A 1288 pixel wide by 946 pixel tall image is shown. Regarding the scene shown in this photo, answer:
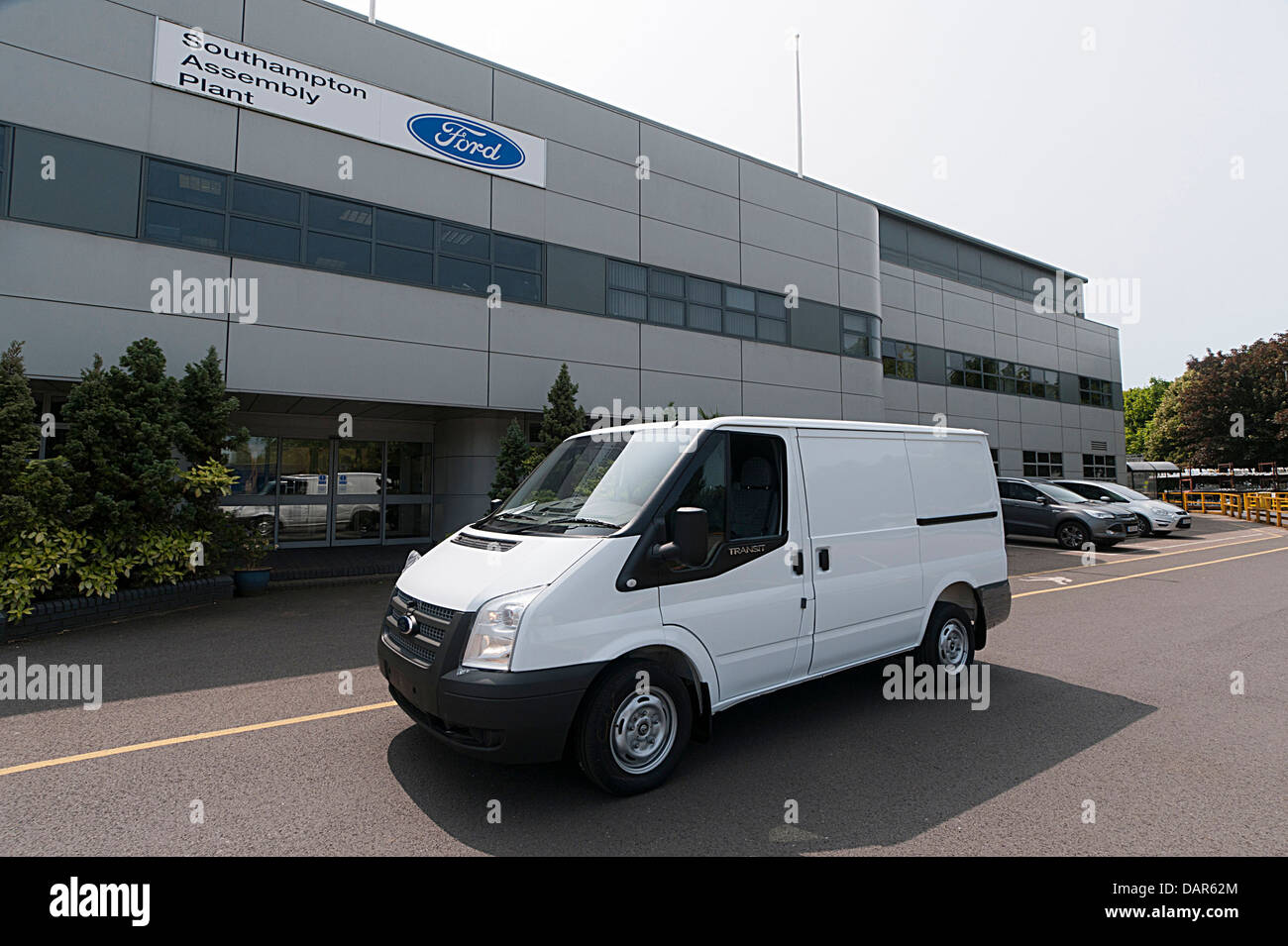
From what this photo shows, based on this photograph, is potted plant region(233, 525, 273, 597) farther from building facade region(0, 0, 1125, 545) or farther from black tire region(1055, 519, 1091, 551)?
black tire region(1055, 519, 1091, 551)

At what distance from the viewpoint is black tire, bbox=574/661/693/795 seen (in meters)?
3.42

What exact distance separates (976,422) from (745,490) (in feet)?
80.4

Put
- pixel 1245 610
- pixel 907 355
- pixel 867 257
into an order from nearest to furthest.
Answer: pixel 1245 610 → pixel 867 257 → pixel 907 355

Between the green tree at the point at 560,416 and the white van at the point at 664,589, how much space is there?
317 inches

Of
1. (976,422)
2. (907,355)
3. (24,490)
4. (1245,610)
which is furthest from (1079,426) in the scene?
(24,490)

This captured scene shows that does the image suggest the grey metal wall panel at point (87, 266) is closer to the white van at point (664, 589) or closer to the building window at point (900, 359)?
the white van at point (664, 589)

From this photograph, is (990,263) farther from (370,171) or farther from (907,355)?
(370,171)

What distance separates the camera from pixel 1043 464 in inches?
1117

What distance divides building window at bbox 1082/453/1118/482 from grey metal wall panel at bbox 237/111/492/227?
29.4m

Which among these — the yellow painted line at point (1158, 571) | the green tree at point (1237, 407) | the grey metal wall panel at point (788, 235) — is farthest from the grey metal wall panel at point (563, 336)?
the green tree at point (1237, 407)

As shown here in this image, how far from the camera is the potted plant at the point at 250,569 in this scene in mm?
9766

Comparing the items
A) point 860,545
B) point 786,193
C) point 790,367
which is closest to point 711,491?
point 860,545

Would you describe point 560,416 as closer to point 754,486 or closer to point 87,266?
point 87,266
